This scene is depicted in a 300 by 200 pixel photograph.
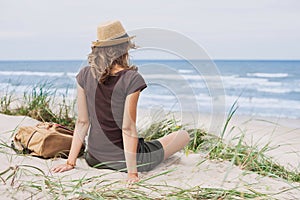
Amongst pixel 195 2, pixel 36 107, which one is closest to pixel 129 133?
pixel 36 107

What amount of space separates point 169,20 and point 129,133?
29802 millimetres

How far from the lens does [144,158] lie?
3406 mm

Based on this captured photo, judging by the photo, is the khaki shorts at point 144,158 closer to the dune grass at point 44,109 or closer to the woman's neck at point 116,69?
Result: the woman's neck at point 116,69

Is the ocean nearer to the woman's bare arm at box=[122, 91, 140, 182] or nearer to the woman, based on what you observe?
the woman

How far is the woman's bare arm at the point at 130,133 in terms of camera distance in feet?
10.0

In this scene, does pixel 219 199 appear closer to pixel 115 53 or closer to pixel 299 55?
pixel 115 53

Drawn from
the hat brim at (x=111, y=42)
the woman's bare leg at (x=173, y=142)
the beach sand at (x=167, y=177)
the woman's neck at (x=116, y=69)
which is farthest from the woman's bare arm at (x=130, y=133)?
the woman's bare leg at (x=173, y=142)

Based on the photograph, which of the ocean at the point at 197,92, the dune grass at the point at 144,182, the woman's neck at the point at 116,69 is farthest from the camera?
the ocean at the point at 197,92

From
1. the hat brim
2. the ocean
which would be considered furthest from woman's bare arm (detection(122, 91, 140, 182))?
the ocean

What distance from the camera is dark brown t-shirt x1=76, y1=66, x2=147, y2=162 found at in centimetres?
313

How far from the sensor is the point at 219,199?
94.7 inches

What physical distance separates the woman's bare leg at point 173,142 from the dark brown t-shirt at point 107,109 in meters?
0.48

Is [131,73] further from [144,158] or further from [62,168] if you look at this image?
[62,168]

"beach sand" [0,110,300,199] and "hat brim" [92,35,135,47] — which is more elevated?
"hat brim" [92,35,135,47]
